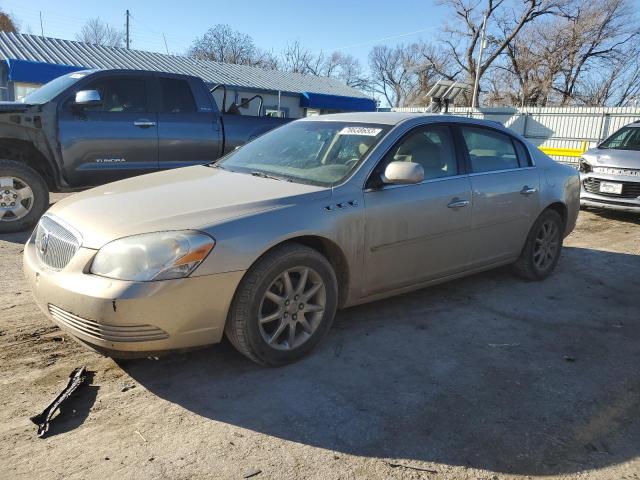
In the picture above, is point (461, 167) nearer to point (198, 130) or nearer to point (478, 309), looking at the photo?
point (478, 309)

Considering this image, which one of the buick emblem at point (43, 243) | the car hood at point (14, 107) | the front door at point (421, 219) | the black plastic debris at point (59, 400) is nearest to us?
the black plastic debris at point (59, 400)

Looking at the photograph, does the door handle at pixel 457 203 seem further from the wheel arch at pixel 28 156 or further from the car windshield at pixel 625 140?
the car windshield at pixel 625 140

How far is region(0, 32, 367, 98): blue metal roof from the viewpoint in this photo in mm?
22750

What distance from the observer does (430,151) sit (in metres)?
4.21

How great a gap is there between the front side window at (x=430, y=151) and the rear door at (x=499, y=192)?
8.2 inches

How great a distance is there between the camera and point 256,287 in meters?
3.00

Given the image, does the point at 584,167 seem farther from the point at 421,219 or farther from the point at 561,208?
the point at 421,219

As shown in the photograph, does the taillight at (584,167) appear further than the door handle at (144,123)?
Yes

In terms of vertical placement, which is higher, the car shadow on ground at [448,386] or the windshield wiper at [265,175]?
the windshield wiper at [265,175]

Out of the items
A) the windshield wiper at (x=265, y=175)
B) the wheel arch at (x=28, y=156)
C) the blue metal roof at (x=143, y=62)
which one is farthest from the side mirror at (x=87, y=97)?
the blue metal roof at (x=143, y=62)

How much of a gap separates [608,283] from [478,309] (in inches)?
72.8

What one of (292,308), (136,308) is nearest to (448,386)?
(292,308)

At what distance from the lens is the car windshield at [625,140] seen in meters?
9.24

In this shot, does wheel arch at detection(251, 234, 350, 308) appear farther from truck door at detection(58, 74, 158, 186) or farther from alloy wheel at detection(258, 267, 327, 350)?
truck door at detection(58, 74, 158, 186)
